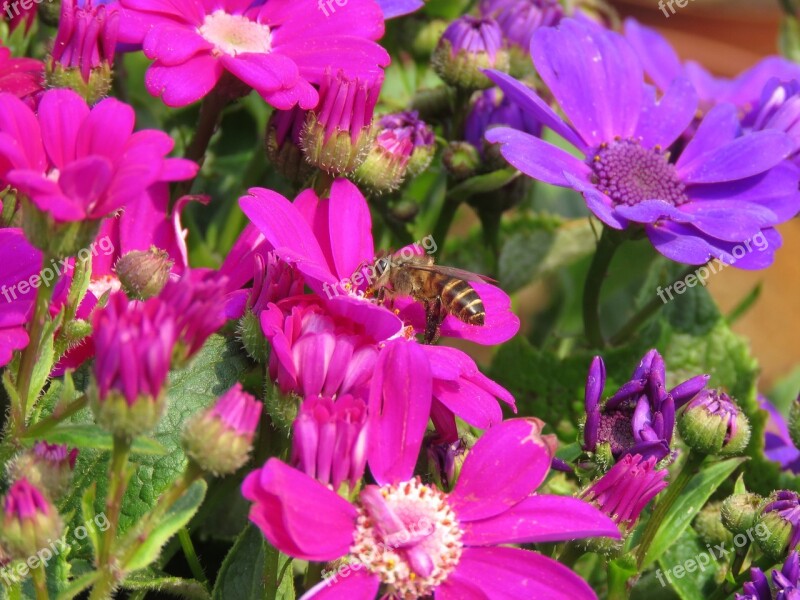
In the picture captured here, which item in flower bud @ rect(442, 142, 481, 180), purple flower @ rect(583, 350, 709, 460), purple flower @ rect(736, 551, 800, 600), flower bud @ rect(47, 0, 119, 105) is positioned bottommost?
purple flower @ rect(736, 551, 800, 600)

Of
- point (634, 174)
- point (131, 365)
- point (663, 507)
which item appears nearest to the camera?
point (131, 365)

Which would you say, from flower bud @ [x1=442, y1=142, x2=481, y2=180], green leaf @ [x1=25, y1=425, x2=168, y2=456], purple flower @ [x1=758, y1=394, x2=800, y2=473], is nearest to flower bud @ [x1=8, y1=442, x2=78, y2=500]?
green leaf @ [x1=25, y1=425, x2=168, y2=456]

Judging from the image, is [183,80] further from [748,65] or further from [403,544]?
[748,65]

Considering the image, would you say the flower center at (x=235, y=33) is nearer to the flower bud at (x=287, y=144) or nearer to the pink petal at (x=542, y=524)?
the flower bud at (x=287, y=144)

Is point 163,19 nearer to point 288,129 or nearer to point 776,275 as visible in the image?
point 288,129

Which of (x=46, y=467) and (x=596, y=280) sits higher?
(x=46, y=467)

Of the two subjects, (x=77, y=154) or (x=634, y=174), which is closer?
(x=77, y=154)

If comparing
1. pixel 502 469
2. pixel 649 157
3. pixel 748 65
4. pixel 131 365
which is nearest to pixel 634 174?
pixel 649 157

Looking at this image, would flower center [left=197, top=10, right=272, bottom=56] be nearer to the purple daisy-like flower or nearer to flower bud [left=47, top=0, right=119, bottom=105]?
flower bud [left=47, top=0, right=119, bottom=105]
